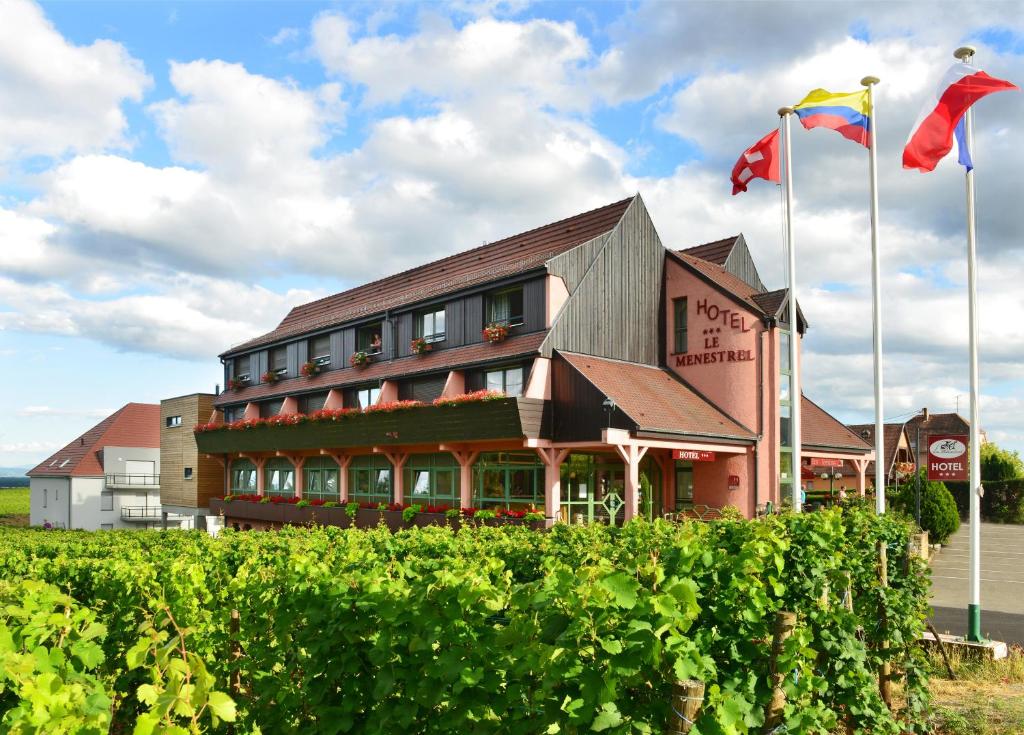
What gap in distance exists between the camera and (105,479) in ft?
181

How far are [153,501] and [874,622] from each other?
5608 centimetres

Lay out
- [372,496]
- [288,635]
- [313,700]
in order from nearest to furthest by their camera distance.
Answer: [313,700]
[288,635]
[372,496]

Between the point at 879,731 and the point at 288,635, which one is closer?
the point at 288,635

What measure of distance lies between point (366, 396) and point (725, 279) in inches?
562

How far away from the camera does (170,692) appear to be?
3072mm

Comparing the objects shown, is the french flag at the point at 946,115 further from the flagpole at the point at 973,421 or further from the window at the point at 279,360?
the window at the point at 279,360

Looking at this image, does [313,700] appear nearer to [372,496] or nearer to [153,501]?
[372,496]

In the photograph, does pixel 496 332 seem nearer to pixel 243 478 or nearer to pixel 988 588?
pixel 988 588

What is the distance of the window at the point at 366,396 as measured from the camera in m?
31.5

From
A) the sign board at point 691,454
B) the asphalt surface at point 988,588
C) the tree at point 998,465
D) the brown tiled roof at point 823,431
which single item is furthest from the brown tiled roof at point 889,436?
the sign board at point 691,454

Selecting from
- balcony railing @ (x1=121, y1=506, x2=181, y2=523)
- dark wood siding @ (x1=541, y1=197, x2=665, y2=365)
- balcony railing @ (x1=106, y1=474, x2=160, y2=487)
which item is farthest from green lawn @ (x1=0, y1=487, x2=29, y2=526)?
dark wood siding @ (x1=541, y1=197, x2=665, y2=365)

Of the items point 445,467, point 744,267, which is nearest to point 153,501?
point 445,467

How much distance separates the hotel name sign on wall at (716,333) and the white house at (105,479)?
134ft

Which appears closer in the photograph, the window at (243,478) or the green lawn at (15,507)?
the window at (243,478)
